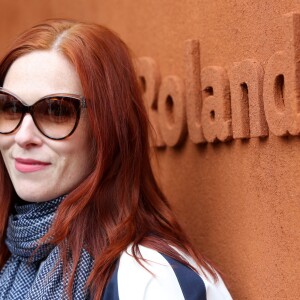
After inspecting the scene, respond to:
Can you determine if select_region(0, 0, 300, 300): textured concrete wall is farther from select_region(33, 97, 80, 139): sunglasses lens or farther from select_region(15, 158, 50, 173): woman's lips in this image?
select_region(15, 158, 50, 173): woman's lips

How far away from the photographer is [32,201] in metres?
2.68

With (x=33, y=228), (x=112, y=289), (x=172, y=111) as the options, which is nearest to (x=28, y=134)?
(x=33, y=228)

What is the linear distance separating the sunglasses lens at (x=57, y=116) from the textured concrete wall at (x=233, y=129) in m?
0.49

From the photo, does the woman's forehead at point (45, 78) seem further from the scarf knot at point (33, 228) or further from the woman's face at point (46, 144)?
the scarf knot at point (33, 228)

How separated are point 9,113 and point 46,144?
17 cm

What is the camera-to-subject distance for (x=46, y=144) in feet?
8.59

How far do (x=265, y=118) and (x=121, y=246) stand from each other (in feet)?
1.87

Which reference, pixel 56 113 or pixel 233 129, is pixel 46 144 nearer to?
pixel 56 113

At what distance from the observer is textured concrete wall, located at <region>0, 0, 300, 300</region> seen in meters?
2.41

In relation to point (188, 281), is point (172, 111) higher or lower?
higher

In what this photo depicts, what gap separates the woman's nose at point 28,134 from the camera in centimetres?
260

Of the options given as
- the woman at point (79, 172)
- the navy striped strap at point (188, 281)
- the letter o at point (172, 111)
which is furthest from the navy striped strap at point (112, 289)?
the letter o at point (172, 111)

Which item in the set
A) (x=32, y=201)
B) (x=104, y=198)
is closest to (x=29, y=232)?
(x=32, y=201)

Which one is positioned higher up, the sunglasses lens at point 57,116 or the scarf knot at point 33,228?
the sunglasses lens at point 57,116
